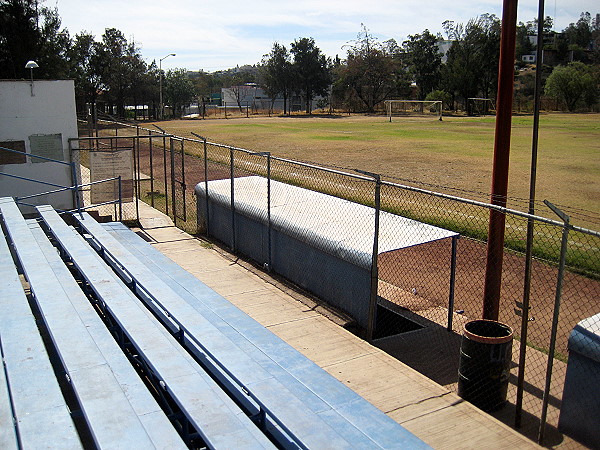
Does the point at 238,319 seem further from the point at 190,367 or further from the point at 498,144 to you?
the point at 498,144

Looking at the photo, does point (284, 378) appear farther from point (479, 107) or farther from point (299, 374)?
point (479, 107)

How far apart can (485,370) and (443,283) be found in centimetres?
425

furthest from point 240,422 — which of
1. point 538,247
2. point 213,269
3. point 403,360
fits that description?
point 538,247

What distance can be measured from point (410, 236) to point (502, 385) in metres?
2.80

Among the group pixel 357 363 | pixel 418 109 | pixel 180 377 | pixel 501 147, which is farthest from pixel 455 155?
pixel 418 109

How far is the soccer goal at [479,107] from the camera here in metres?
73.1

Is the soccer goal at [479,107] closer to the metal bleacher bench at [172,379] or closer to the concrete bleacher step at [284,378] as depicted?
the concrete bleacher step at [284,378]

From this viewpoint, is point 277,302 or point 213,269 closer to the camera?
point 277,302

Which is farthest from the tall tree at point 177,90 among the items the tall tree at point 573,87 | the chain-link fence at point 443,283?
the chain-link fence at point 443,283

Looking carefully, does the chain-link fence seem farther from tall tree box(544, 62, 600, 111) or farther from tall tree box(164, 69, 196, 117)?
tall tree box(544, 62, 600, 111)

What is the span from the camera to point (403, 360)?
24.4 feet

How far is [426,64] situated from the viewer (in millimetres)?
85812

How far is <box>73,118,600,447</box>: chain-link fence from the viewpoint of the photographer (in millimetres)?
5750

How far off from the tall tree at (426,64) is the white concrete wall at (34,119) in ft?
251
